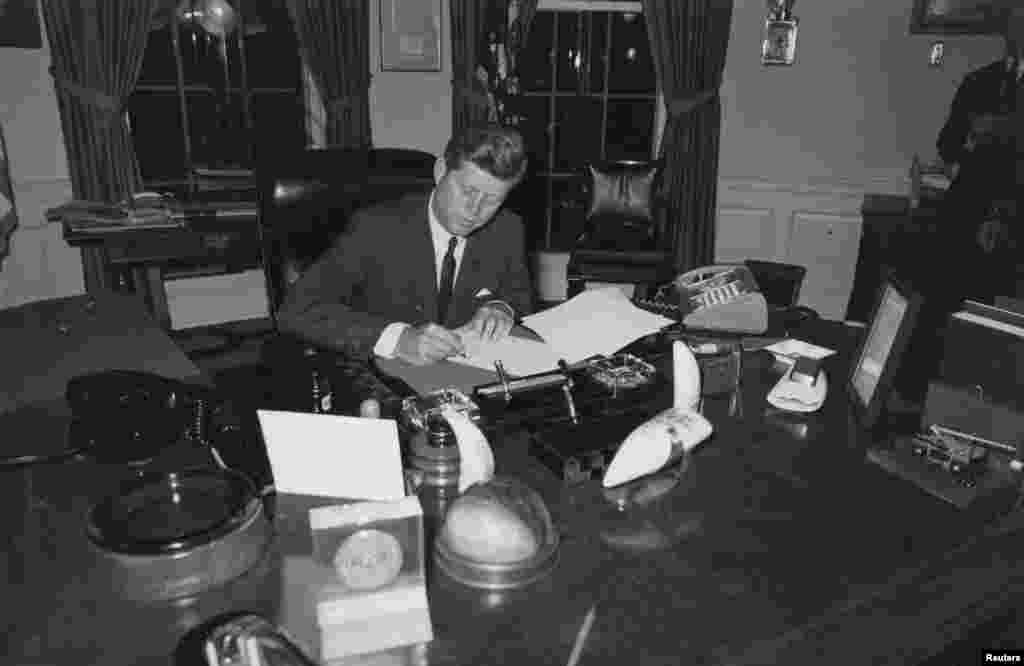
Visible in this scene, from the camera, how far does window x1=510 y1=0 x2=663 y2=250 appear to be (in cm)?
462

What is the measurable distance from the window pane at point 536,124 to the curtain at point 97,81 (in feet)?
6.89

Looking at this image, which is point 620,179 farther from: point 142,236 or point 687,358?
point 687,358

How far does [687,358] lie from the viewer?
56.3 inches

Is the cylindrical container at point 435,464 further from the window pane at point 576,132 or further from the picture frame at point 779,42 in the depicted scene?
the picture frame at point 779,42

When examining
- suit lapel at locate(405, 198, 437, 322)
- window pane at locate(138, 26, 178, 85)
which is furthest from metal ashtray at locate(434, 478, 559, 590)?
window pane at locate(138, 26, 178, 85)

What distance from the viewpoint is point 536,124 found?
480cm

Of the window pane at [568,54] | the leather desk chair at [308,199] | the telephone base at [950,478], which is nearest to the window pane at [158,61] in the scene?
the window pane at [568,54]

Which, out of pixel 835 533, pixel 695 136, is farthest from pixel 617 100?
pixel 835 533

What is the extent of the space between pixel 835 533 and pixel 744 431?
1.13ft

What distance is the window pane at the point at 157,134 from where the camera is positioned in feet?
13.5

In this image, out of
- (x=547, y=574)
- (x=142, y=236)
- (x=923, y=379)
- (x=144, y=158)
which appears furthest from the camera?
(x=144, y=158)

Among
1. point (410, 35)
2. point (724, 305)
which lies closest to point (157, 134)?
point (410, 35)

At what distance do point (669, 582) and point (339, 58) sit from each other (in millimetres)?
3898

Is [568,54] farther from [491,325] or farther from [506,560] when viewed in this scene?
[506,560]
